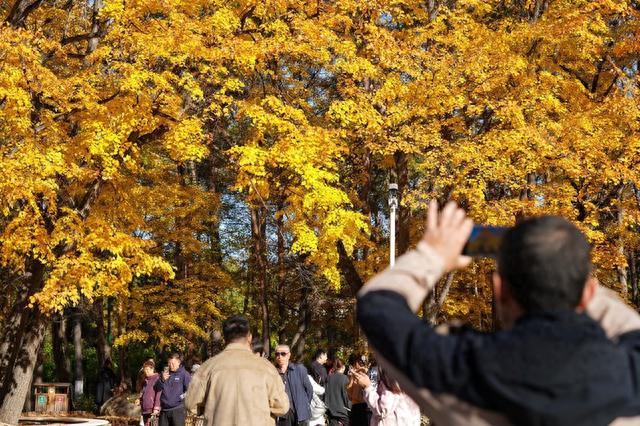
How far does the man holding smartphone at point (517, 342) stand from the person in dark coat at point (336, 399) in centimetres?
1395

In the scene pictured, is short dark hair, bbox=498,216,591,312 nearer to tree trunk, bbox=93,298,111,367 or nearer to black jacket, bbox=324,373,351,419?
black jacket, bbox=324,373,351,419

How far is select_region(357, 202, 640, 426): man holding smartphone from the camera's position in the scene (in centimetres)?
178

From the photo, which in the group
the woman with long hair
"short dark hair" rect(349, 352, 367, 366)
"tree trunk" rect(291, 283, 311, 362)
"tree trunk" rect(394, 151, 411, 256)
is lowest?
the woman with long hair

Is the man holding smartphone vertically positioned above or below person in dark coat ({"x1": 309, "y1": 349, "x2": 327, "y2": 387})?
below

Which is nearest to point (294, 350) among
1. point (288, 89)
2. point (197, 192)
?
point (197, 192)

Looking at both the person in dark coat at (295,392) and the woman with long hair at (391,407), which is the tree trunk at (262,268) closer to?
the person in dark coat at (295,392)

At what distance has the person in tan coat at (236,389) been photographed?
727 cm

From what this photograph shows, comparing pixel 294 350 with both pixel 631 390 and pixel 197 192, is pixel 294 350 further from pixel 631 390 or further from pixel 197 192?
pixel 631 390

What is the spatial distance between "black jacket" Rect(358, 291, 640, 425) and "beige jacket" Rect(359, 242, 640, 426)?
3 centimetres

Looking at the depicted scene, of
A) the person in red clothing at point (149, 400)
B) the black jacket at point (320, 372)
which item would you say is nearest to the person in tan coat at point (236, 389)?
the person in red clothing at point (149, 400)

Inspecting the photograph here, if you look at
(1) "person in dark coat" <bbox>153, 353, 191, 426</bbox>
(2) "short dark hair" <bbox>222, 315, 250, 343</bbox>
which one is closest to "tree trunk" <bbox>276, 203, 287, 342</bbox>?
(1) "person in dark coat" <bbox>153, 353, 191, 426</bbox>

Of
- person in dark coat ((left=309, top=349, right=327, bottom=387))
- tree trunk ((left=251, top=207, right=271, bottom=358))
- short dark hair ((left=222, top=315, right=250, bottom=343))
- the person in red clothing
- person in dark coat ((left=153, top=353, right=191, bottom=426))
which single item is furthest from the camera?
tree trunk ((left=251, top=207, right=271, bottom=358))

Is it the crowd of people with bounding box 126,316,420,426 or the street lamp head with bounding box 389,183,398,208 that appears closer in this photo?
the crowd of people with bounding box 126,316,420,426

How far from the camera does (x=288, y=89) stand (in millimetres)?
27625
